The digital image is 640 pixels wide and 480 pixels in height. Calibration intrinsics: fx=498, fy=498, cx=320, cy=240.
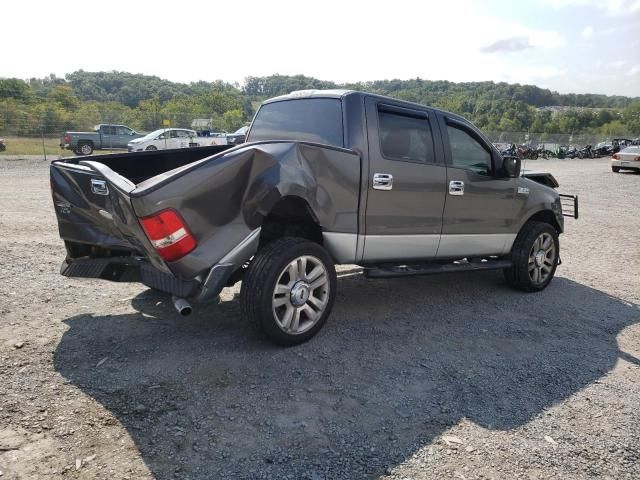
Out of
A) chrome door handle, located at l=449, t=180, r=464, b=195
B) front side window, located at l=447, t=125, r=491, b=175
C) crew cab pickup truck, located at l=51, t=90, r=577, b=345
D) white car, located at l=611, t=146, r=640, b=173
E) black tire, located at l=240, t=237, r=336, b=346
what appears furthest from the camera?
white car, located at l=611, t=146, r=640, b=173

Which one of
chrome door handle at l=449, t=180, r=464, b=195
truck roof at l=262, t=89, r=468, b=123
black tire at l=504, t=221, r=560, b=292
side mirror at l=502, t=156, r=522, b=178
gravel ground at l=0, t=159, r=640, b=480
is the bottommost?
gravel ground at l=0, t=159, r=640, b=480

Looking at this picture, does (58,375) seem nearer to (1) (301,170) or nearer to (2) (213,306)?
(2) (213,306)

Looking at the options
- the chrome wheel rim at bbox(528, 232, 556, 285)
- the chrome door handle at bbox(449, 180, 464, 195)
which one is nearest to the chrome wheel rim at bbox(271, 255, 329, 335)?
the chrome door handle at bbox(449, 180, 464, 195)

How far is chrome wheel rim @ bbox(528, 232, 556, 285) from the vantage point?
5.56 metres

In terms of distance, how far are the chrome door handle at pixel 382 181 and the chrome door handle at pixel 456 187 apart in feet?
2.67

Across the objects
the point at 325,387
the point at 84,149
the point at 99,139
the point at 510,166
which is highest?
the point at 99,139

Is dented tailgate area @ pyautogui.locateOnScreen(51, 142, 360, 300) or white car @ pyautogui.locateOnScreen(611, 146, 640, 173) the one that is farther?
white car @ pyautogui.locateOnScreen(611, 146, 640, 173)

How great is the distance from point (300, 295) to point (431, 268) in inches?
61.0

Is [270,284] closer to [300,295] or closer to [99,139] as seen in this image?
[300,295]

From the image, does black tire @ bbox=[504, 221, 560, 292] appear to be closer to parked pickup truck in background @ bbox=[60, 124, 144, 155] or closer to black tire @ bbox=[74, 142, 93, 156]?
parked pickup truck in background @ bbox=[60, 124, 144, 155]

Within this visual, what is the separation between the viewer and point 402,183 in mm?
4250

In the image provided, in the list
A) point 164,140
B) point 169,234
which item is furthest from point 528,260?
point 164,140

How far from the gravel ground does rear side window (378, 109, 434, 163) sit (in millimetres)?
1477

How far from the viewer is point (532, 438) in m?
2.80
